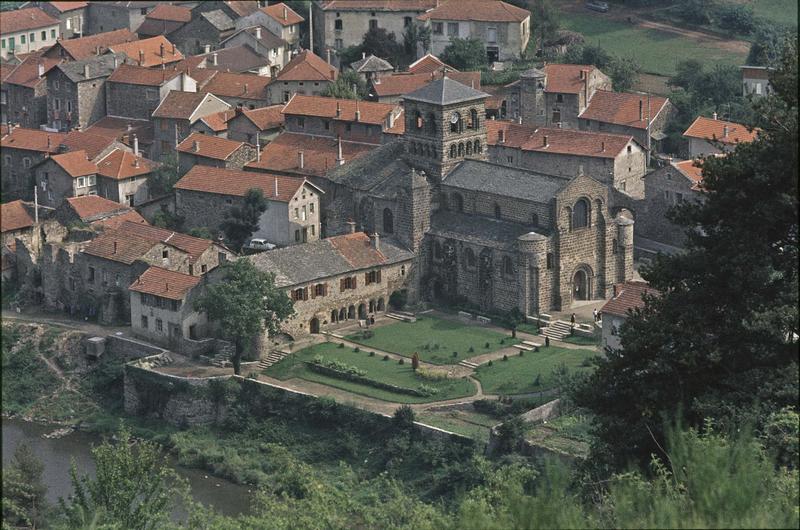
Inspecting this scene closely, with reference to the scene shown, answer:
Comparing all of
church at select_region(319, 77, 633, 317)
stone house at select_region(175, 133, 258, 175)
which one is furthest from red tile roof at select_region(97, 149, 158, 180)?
church at select_region(319, 77, 633, 317)

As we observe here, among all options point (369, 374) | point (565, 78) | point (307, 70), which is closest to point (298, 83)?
point (307, 70)

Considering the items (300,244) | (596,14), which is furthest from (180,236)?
(596,14)

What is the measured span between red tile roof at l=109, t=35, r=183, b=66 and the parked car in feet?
82.4

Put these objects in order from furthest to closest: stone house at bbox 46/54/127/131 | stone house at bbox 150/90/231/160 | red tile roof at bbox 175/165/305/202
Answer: stone house at bbox 46/54/127/131 < stone house at bbox 150/90/231/160 < red tile roof at bbox 175/165/305/202

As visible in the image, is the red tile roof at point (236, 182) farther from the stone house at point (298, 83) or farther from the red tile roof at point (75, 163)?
the stone house at point (298, 83)

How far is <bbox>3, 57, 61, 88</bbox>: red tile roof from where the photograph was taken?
106 m

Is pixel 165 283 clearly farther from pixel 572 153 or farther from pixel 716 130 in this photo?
pixel 716 130

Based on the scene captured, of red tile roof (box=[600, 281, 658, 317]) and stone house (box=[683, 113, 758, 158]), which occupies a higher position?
stone house (box=[683, 113, 758, 158])

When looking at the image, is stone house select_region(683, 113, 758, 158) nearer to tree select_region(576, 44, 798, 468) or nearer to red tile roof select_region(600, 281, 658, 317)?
red tile roof select_region(600, 281, 658, 317)

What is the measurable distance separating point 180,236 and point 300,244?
554 cm

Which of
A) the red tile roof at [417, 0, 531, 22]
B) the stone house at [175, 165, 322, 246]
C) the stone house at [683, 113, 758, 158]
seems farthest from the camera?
the red tile roof at [417, 0, 531, 22]

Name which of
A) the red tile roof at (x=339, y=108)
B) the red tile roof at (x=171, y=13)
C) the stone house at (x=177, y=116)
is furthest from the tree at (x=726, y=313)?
the red tile roof at (x=171, y=13)

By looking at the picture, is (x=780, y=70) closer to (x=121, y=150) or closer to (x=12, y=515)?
(x=12, y=515)

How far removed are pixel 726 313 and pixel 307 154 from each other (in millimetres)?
49017
